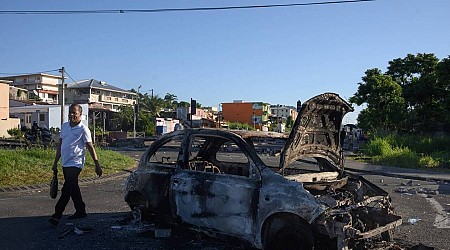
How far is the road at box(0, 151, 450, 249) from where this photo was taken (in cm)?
592

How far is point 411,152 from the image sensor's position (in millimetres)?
23875

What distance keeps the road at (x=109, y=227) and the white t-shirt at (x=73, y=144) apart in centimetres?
102

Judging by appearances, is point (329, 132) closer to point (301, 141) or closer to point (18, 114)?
point (301, 141)

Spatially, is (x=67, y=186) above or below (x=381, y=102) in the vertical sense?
below

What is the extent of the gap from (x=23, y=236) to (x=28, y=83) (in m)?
93.3

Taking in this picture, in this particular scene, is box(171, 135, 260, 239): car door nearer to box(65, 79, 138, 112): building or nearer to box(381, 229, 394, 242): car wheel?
box(381, 229, 394, 242): car wheel

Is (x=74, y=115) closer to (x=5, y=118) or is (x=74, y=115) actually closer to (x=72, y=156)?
(x=72, y=156)

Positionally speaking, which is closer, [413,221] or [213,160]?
[213,160]

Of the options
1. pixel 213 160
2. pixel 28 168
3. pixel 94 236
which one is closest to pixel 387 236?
pixel 213 160

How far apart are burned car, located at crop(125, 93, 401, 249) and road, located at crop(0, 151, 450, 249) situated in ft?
1.21

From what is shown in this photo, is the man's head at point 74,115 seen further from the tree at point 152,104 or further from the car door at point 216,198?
the tree at point 152,104

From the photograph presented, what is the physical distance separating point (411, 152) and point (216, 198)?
21004 mm

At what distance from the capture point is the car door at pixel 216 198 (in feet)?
17.4

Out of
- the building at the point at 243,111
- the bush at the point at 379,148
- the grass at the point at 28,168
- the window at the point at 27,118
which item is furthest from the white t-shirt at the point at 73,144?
the building at the point at 243,111
